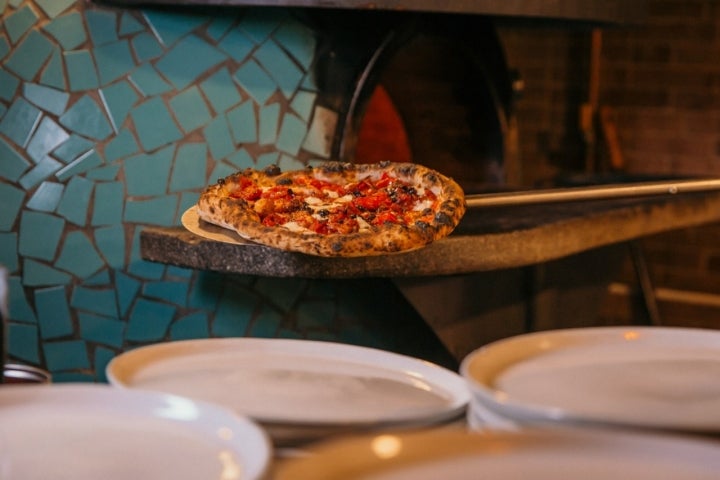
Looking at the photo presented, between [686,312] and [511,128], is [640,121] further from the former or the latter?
[511,128]

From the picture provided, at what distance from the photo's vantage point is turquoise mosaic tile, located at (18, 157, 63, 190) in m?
2.81

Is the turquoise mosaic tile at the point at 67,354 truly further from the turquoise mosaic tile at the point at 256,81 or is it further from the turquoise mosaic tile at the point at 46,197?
the turquoise mosaic tile at the point at 256,81

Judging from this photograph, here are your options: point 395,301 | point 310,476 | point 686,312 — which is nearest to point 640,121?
point 686,312

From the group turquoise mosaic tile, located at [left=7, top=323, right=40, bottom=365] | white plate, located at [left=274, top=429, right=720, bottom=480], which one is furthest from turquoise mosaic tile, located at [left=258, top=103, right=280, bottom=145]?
white plate, located at [left=274, top=429, right=720, bottom=480]

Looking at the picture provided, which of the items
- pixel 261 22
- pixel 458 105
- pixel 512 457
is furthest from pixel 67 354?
pixel 512 457

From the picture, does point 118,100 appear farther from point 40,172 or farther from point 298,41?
point 298,41

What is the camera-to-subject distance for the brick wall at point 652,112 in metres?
4.78

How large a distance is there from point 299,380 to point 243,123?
1.94 m

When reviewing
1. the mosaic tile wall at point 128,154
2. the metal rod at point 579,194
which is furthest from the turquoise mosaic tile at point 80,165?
the metal rod at point 579,194

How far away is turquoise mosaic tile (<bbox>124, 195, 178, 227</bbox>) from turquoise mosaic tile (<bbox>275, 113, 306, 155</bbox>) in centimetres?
36

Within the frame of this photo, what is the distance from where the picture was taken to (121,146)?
9.22ft

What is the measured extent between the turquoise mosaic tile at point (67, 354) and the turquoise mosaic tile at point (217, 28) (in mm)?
1010

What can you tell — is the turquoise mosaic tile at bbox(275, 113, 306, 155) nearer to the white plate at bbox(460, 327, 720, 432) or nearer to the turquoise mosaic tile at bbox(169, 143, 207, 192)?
the turquoise mosaic tile at bbox(169, 143, 207, 192)

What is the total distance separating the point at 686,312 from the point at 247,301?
2860 mm
